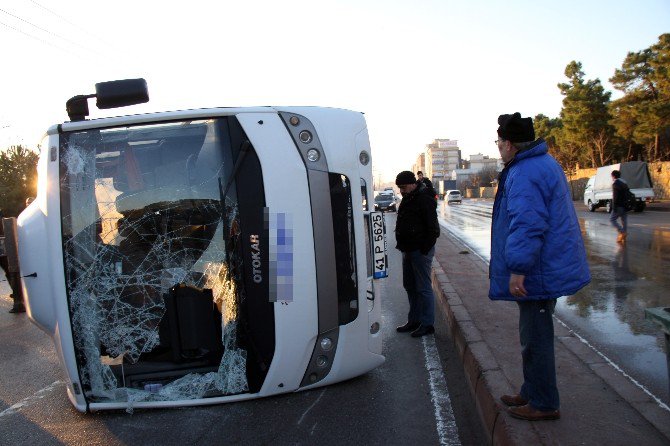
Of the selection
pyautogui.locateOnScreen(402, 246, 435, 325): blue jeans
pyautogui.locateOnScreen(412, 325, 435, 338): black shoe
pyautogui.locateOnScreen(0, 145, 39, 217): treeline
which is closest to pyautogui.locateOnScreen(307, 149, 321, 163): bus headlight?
pyautogui.locateOnScreen(402, 246, 435, 325): blue jeans

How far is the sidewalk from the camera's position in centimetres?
315

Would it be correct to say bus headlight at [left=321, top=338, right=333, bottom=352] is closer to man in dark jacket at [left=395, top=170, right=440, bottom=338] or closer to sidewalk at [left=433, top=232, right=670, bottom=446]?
sidewalk at [left=433, top=232, right=670, bottom=446]

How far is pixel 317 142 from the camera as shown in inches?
159

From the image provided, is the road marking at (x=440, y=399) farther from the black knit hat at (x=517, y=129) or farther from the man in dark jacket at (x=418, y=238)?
the black knit hat at (x=517, y=129)

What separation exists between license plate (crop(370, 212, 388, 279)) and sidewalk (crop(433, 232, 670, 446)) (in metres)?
1.10

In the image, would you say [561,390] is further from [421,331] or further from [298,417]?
[421,331]

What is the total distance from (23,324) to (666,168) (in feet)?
113

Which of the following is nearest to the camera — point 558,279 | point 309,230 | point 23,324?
point 558,279

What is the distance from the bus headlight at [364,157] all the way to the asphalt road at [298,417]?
6.16 ft

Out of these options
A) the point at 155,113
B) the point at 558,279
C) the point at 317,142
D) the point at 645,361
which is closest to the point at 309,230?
the point at 317,142

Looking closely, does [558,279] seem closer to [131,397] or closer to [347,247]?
[347,247]

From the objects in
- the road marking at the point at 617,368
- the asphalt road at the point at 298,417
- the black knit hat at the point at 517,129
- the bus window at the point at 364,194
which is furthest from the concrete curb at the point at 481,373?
the black knit hat at the point at 517,129

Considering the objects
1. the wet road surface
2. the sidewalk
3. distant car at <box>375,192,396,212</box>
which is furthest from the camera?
distant car at <box>375,192,396,212</box>

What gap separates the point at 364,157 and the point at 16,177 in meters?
33.4
